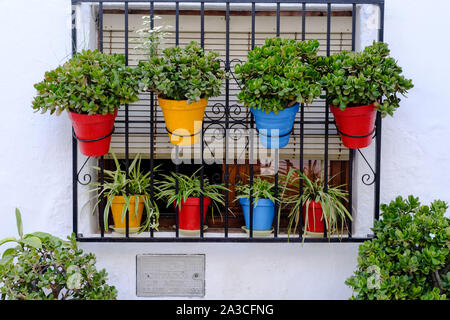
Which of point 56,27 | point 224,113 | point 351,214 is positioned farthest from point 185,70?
point 351,214

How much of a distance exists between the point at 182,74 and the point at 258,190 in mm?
780

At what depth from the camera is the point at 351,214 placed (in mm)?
3092

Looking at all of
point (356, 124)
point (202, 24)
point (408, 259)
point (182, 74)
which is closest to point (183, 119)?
point (182, 74)

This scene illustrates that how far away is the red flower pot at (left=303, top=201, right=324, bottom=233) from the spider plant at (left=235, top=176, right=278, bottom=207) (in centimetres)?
20

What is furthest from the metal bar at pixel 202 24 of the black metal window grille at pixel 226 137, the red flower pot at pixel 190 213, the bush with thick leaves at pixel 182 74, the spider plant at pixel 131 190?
the red flower pot at pixel 190 213

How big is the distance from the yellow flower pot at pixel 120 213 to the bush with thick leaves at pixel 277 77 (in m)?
0.84

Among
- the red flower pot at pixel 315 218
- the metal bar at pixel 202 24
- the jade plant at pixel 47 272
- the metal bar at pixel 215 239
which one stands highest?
the metal bar at pixel 202 24

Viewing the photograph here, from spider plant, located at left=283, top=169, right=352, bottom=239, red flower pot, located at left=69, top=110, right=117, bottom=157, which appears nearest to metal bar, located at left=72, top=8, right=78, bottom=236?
red flower pot, located at left=69, top=110, right=117, bottom=157

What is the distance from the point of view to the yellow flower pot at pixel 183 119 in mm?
2729

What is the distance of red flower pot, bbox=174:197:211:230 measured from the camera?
2.96 metres

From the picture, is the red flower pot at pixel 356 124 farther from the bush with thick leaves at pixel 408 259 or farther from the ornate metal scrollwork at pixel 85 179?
the ornate metal scrollwork at pixel 85 179

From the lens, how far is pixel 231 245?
3.03 m

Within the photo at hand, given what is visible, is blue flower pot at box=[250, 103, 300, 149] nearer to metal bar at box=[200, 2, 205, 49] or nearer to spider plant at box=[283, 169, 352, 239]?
spider plant at box=[283, 169, 352, 239]

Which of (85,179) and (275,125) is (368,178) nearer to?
(275,125)
